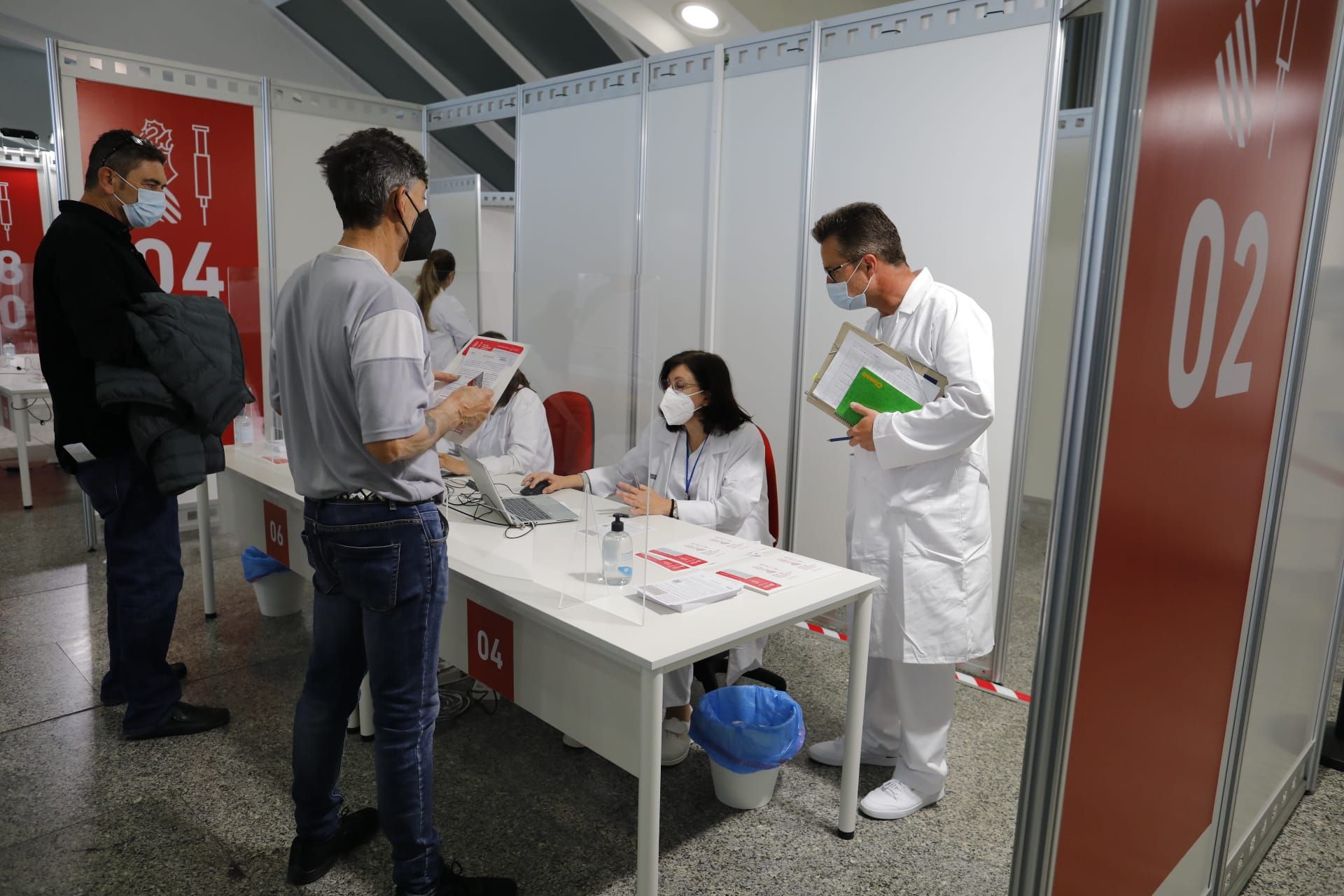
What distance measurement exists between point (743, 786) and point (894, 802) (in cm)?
43

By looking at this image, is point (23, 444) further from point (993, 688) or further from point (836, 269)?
point (993, 688)

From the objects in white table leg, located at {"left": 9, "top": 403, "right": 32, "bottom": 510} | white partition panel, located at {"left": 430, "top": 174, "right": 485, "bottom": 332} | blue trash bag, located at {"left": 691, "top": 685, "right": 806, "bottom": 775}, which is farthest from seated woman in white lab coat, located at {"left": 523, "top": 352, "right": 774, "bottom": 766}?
white table leg, located at {"left": 9, "top": 403, "right": 32, "bottom": 510}

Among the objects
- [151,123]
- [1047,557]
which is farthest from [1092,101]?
[151,123]

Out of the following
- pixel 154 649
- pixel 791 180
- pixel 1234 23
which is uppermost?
pixel 791 180

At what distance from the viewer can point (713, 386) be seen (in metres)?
2.70

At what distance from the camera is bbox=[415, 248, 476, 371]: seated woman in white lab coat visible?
2.23 metres

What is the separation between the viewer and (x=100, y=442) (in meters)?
2.43

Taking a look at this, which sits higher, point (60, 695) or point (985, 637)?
point (985, 637)

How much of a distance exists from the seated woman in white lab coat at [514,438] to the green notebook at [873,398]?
0.83 metres

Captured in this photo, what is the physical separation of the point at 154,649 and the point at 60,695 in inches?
23.9

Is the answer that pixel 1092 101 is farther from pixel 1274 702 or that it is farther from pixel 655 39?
pixel 655 39

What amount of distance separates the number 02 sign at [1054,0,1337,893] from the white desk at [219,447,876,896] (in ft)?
2.79

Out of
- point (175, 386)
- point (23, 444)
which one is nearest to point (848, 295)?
point (175, 386)

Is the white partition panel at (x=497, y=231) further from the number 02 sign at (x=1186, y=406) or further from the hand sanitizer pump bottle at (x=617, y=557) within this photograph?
the number 02 sign at (x=1186, y=406)
